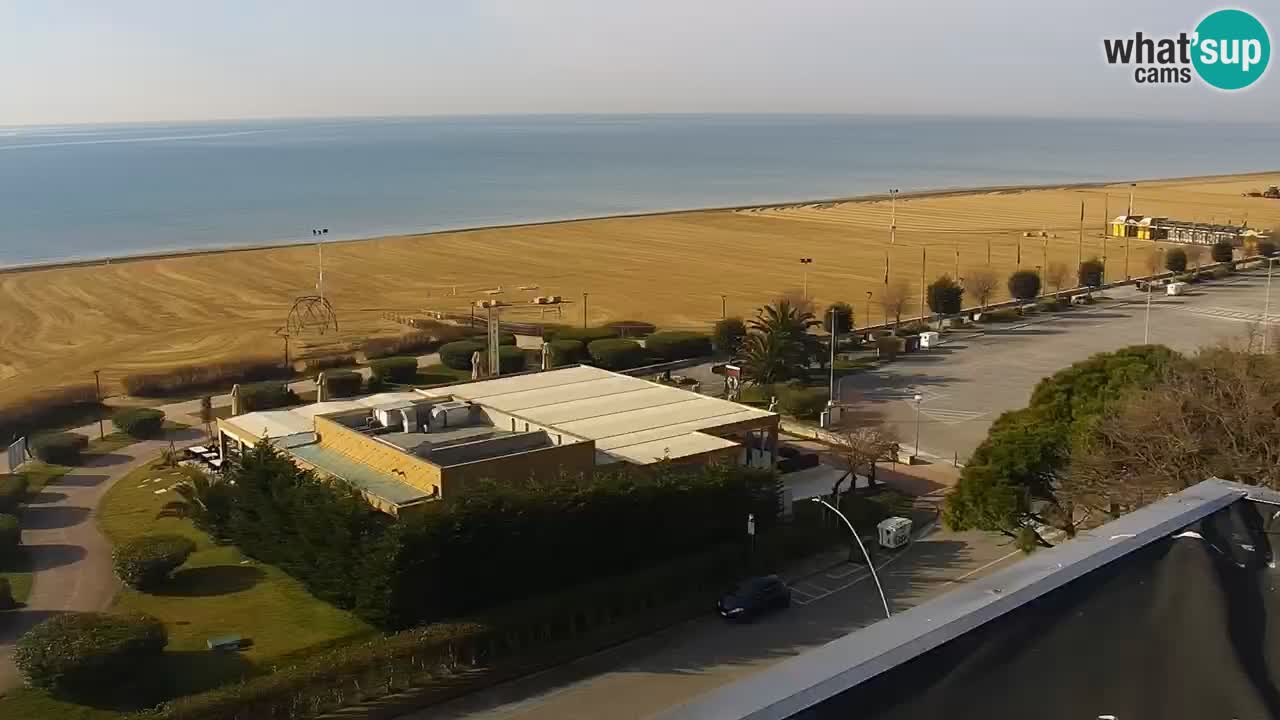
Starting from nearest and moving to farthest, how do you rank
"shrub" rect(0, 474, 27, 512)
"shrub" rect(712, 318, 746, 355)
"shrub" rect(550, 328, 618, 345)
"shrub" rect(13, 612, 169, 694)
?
"shrub" rect(13, 612, 169, 694), "shrub" rect(0, 474, 27, 512), "shrub" rect(712, 318, 746, 355), "shrub" rect(550, 328, 618, 345)

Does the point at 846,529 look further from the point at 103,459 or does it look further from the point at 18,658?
the point at 103,459

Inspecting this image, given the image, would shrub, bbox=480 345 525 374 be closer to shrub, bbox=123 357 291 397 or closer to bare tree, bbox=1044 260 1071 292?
shrub, bbox=123 357 291 397

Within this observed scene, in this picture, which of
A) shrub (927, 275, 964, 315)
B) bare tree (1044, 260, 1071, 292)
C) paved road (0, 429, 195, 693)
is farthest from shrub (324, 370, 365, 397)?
bare tree (1044, 260, 1071, 292)

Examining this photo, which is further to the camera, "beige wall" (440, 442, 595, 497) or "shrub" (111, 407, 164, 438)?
"shrub" (111, 407, 164, 438)

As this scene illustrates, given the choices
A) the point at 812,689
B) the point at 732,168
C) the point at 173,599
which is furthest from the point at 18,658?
the point at 732,168

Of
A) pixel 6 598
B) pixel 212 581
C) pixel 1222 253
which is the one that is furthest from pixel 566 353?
pixel 1222 253

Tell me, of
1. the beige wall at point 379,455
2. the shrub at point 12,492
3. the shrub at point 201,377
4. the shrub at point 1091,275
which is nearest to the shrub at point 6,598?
the shrub at point 12,492

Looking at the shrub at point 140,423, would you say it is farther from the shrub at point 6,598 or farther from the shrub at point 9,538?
the shrub at point 6,598

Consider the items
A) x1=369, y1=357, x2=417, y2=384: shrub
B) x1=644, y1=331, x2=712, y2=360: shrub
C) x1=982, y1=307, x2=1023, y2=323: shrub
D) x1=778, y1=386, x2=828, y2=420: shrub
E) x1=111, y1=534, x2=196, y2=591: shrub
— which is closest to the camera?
x1=111, y1=534, x2=196, y2=591: shrub
